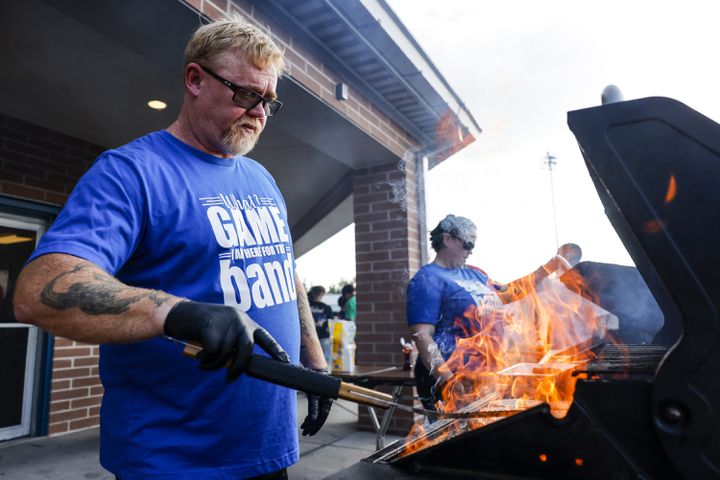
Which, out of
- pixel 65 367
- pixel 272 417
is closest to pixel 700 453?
pixel 272 417

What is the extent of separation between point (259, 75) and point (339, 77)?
3.10 metres

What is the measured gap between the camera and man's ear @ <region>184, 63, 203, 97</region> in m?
1.68

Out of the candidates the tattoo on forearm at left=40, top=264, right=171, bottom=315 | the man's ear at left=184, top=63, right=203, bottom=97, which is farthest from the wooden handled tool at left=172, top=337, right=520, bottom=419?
the man's ear at left=184, top=63, right=203, bottom=97

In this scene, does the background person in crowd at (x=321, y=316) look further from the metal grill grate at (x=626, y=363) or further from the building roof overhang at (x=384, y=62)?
the metal grill grate at (x=626, y=363)

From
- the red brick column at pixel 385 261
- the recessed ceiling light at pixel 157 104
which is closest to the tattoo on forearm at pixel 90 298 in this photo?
the recessed ceiling light at pixel 157 104

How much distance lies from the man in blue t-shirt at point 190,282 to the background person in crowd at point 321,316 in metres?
7.66

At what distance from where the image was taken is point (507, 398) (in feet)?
5.34

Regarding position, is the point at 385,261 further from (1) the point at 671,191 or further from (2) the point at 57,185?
(1) the point at 671,191

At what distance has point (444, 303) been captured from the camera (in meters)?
3.63

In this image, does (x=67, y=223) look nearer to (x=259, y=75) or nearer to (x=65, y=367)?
(x=259, y=75)

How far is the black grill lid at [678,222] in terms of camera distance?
953mm

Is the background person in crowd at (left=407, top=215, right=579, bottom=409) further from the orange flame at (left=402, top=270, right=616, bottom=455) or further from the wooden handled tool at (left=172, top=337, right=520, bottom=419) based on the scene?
the wooden handled tool at (left=172, top=337, right=520, bottom=419)

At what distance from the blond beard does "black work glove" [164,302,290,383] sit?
33.5 inches

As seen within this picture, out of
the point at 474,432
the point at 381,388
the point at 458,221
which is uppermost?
the point at 458,221
